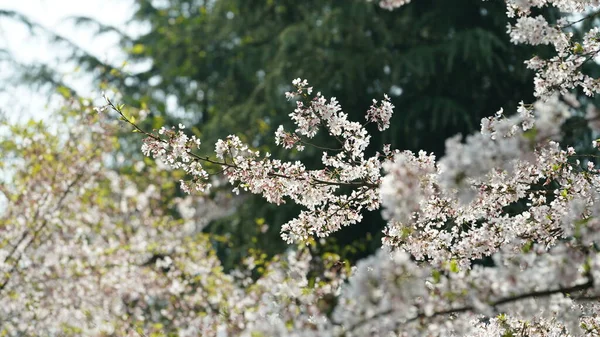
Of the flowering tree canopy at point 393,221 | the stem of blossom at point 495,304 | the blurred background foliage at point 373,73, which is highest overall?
the blurred background foliage at point 373,73

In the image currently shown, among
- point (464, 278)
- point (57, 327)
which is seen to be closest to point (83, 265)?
point (57, 327)

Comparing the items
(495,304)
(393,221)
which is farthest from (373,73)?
(495,304)

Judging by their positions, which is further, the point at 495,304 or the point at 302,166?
the point at 302,166

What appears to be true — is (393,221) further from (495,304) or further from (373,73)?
(373,73)

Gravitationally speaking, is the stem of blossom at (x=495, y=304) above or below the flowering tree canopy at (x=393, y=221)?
below

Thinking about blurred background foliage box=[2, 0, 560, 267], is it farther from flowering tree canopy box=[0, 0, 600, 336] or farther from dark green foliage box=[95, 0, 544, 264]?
flowering tree canopy box=[0, 0, 600, 336]

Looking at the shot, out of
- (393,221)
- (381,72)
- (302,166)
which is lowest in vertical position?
(393,221)

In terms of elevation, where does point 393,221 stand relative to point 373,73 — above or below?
below

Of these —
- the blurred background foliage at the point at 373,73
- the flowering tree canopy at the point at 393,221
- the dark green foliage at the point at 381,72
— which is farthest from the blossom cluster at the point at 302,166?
the dark green foliage at the point at 381,72

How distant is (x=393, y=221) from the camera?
3.45 meters

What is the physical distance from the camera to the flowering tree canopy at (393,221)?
6.32ft

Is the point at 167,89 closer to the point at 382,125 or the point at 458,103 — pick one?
the point at 458,103

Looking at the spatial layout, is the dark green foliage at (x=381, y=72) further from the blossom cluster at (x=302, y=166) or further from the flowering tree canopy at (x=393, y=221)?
the blossom cluster at (x=302, y=166)

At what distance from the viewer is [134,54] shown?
13.9 meters
